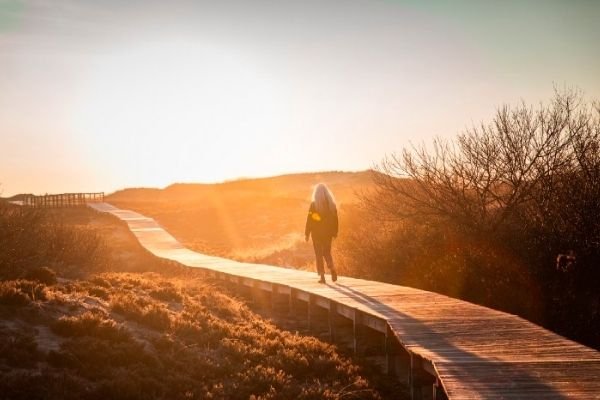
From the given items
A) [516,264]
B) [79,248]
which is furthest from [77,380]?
[79,248]

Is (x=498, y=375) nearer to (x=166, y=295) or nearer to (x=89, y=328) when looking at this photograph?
(x=89, y=328)

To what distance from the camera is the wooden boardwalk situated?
6.43m

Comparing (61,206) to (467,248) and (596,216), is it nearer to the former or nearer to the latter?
(467,248)

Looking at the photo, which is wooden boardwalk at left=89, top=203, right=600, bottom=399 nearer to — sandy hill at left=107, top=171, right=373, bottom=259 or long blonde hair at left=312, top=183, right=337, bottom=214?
long blonde hair at left=312, top=183, right=337, bottom=214

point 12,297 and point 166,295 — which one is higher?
point 12,297

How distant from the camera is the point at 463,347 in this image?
8125 millimetres

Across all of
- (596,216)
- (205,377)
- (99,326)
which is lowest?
(205,377)

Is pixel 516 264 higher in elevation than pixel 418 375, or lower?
higher

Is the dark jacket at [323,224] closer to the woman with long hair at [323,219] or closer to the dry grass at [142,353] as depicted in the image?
the woman with long hair at [323,219]

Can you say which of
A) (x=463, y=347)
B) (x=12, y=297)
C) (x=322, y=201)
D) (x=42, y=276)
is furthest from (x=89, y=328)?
(x=463, y=347)

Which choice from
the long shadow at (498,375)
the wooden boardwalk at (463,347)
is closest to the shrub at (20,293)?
the wooden boardwalk at (463,347)

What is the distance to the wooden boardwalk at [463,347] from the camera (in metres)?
6.43

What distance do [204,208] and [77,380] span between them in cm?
5328

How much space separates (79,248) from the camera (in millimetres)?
24797
